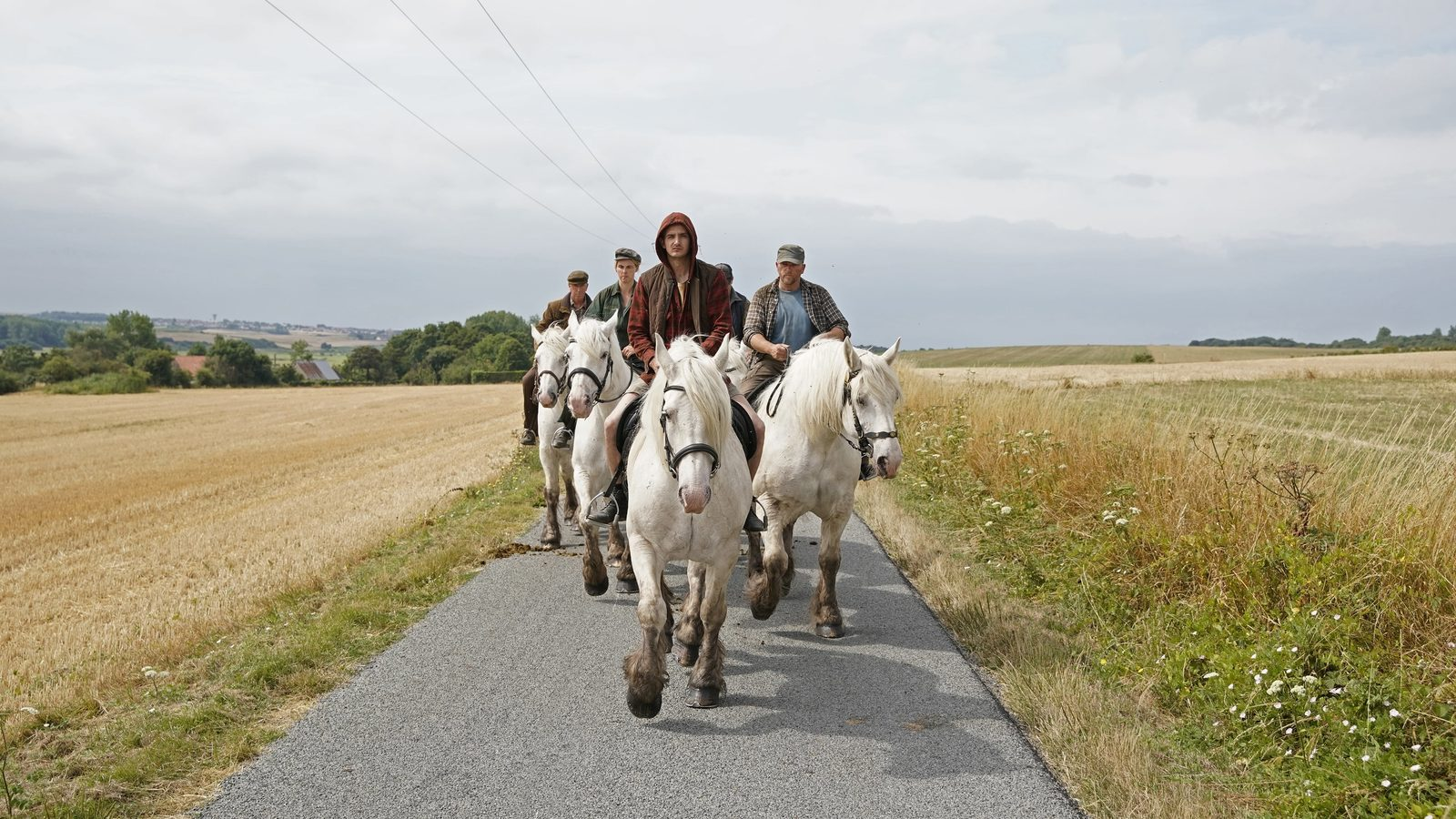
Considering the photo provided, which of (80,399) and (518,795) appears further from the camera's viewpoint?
(80,399)

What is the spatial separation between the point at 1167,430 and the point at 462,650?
7309mm

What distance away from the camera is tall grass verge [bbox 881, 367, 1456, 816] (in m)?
4.09

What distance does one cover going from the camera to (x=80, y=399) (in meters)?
52.4

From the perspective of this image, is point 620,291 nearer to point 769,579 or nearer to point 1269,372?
point 769,579

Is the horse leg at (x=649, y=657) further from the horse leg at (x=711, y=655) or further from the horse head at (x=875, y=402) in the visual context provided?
the horse head at (x=875, y=402)

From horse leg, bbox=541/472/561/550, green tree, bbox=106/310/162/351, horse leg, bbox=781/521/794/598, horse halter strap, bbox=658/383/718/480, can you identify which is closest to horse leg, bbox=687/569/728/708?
horse halter strap, bbox=658/383/718/480

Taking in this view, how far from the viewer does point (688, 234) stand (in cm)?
680

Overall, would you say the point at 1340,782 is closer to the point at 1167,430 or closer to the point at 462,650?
the point at 462,650

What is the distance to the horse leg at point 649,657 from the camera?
494cm

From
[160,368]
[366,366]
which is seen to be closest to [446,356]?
[366,366]

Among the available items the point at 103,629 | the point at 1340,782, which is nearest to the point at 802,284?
the point at 1340,782

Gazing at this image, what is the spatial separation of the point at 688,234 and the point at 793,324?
1.95 meters

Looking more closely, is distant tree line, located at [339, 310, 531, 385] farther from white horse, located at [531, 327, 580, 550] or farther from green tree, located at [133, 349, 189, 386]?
white horse, located at [531, 327, 580, 550]

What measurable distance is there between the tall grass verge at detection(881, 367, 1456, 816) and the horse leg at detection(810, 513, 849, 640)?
947 mm
